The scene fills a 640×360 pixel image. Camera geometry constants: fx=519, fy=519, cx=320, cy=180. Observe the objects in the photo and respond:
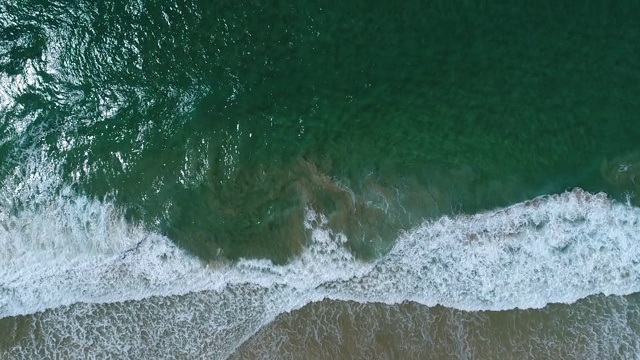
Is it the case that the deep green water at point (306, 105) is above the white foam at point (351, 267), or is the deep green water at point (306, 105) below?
above

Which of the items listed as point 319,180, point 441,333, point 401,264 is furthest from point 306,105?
point 441,333

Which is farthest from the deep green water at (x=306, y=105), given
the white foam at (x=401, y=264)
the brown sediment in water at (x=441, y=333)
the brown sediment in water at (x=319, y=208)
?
the brown sediment in water at (x=441, y=333)

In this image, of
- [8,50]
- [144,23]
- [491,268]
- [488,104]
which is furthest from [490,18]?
[8,50]

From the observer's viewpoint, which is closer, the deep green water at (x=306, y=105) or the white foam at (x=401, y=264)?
the white foam at (x=401, y=264)

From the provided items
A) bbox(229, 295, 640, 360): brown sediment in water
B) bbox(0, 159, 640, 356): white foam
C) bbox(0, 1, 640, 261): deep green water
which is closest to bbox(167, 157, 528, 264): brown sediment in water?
bbox(0, 1, 640, 261): deep green water

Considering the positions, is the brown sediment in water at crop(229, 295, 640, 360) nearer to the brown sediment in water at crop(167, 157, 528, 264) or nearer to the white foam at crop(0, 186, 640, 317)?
the white foam at crop(0, 186, 640, 317)

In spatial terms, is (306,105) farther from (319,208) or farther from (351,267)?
(351,267)

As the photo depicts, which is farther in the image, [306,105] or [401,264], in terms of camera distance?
[306,105]

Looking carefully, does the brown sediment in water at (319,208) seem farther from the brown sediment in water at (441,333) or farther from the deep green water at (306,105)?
the brown sediment in water at (441,333)

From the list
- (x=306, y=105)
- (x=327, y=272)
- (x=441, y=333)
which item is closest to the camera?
(x=441, y=333)
